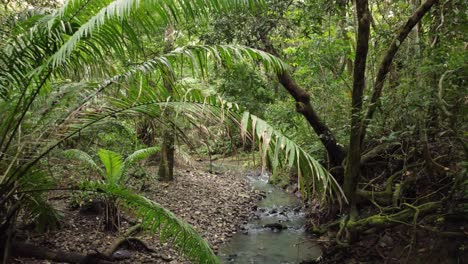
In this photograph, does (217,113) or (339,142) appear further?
(339,142)

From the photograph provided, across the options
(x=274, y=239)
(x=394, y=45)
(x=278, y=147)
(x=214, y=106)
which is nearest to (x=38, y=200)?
(x=214, y=106)

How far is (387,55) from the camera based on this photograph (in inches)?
196

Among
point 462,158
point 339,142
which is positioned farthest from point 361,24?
point 339,142

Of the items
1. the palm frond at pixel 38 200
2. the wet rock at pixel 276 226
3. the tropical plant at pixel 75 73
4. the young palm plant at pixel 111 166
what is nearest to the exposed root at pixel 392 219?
the tropical plant at pixel 75 73

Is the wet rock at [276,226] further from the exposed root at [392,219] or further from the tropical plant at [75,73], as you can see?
the tropical plant at [75,73]

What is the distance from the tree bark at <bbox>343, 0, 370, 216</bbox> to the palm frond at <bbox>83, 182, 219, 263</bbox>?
2.58 metres

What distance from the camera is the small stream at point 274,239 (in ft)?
20.2

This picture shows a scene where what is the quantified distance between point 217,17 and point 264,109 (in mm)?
3659

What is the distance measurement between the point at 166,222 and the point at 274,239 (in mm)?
4108

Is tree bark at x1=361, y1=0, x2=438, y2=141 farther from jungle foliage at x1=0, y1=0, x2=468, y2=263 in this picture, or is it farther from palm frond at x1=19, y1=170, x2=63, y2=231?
palm frond at x1=19, y1=170, x2=63, y2=231

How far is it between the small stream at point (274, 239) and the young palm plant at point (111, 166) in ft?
6.10

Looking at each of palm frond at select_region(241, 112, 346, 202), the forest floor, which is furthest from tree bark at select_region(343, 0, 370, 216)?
the forest floor

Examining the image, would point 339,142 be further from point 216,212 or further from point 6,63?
point 6,63

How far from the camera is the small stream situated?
6.16 m
